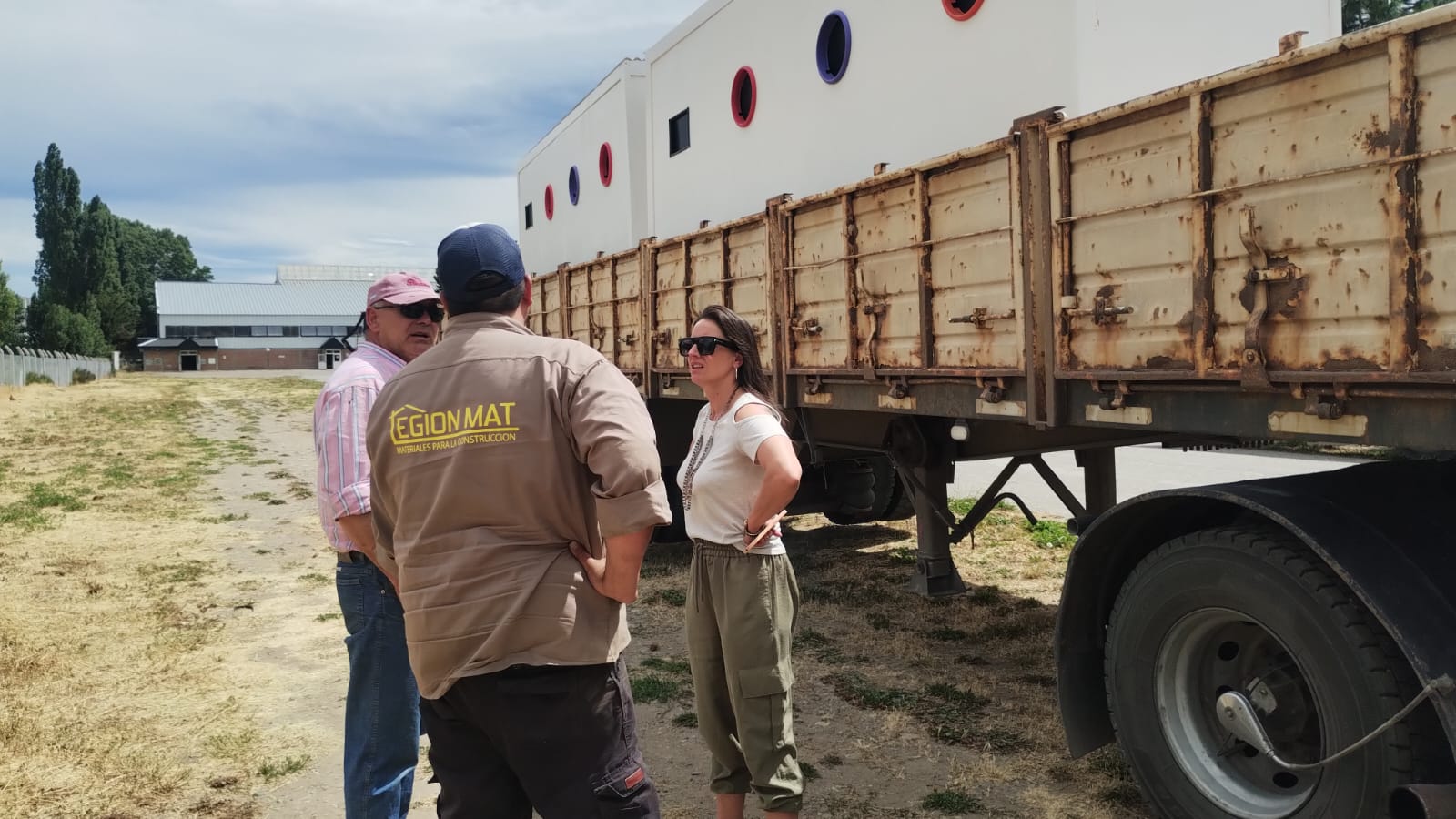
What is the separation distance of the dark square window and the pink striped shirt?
5508 mm

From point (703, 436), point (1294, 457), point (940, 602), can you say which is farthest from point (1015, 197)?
point (1294, 457)

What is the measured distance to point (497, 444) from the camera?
2020 millimetres

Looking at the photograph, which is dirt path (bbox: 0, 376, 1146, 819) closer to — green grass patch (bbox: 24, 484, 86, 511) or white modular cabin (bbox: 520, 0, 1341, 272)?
green grass patch (bbox: 24, 484, 86, 511)

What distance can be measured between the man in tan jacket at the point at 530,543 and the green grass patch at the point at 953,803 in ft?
6.43

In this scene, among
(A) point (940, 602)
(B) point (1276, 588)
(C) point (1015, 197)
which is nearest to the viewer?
(B) point (1276, 588)

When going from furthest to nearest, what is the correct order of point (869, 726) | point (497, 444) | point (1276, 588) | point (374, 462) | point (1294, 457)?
1. point (1294, 457)
2. point (869, 726)
3. point (1276, 588)
4. point (374, 462)
5. point (497, 444)

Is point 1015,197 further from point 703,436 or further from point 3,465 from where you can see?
point 3,465

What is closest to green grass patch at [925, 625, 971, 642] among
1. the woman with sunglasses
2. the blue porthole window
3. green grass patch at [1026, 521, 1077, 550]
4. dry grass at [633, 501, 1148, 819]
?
dry grass at [633, 501, 1148, 819]

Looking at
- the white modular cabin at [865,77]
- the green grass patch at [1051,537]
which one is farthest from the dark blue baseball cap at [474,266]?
the green grass patch at [1051,537]

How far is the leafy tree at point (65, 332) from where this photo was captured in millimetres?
59188

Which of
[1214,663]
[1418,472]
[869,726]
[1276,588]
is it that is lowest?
[869,726]

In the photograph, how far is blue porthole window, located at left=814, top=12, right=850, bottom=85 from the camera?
19.5 ft

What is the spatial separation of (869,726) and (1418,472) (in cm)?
243

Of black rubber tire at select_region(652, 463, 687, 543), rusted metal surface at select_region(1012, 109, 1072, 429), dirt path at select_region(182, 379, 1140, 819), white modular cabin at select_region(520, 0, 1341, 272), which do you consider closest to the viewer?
rusted metal surface at select_region(1012, 109, 1072, 429)
